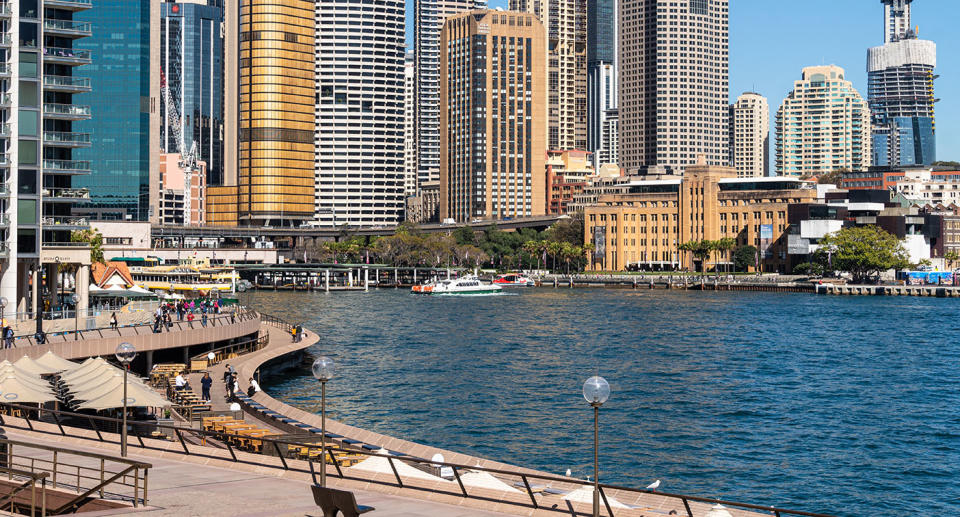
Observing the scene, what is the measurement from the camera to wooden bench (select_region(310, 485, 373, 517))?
24.6 meters

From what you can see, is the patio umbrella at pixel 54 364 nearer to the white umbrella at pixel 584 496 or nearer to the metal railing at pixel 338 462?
the metal railing at pixel 338 462

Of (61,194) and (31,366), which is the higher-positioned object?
(61,194)

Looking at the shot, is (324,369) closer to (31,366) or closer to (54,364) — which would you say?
(31,366)

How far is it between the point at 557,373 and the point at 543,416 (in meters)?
21.7

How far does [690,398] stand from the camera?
77312mm

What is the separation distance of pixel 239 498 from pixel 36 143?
64646 mm

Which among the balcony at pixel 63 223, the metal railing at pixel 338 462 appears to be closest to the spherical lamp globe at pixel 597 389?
the metal railing at pixel 338 462

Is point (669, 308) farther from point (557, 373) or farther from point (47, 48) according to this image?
point (47, 48)

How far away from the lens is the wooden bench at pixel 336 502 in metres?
24.6

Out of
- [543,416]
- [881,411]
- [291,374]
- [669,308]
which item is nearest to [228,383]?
[543,416]

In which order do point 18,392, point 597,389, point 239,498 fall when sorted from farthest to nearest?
point 18,392 → point 239,498 → point 597,389

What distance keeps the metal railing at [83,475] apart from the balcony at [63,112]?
58403 millimetres

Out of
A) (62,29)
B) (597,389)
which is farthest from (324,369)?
(62,29)

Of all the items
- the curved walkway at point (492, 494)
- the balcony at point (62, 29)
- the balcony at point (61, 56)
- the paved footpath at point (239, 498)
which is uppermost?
the balcony at point (62, 29)
